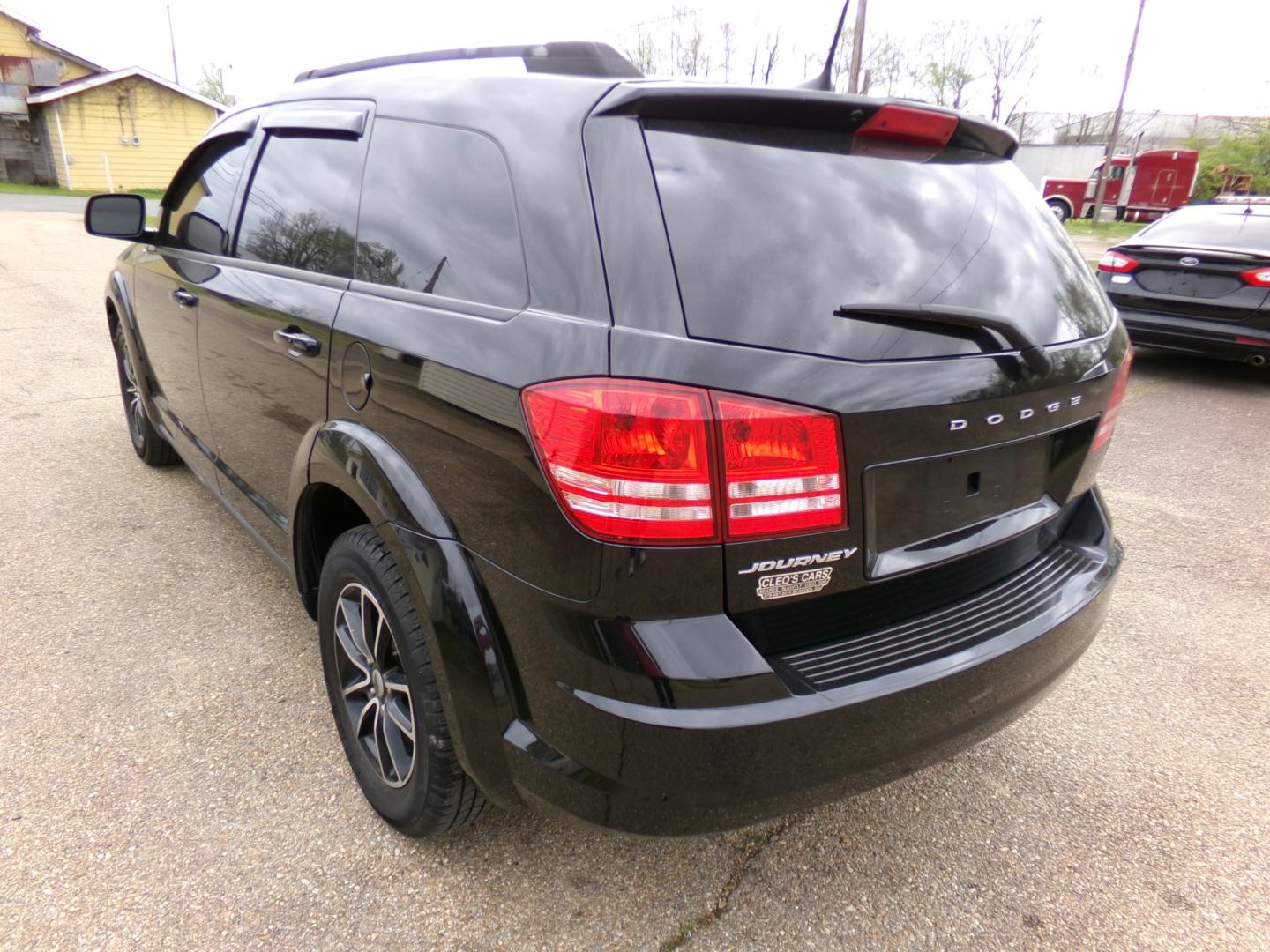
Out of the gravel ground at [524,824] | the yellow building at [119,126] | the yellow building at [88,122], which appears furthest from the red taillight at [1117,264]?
the yellow building at [88,122]

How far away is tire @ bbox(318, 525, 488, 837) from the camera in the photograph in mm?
1874

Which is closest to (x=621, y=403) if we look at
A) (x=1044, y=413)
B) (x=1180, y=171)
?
(x=1044, y=413)

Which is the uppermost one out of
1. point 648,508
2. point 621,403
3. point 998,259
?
point 998,259

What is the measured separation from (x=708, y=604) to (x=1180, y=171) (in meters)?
34.3

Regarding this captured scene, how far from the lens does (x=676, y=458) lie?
1.43 m

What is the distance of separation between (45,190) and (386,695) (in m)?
39.5

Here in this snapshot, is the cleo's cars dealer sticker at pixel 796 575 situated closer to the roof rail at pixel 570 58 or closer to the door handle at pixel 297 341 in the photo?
the roof rail at pixel 570 58

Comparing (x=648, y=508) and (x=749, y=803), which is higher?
(x=648, y=508)

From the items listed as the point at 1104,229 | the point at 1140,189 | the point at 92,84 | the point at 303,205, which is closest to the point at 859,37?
the point at 1104,229

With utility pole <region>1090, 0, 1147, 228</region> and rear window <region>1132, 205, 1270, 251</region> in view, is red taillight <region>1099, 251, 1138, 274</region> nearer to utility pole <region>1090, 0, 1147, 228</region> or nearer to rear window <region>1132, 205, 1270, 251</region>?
rear window <region>1132, 205, 1270, 251</region>

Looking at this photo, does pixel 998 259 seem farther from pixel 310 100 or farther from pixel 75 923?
pixel 75 923

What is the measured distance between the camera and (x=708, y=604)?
1.48 meters

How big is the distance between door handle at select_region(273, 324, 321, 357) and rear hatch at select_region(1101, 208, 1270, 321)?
7.01 meters

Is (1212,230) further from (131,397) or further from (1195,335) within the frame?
(131,397)
